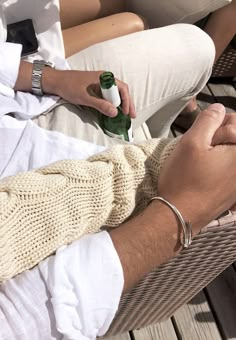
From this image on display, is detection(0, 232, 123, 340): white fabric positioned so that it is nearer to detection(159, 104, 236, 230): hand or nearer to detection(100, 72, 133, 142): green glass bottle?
detection(159, 104, 236, 230): hand

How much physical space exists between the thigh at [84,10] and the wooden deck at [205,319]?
89cm

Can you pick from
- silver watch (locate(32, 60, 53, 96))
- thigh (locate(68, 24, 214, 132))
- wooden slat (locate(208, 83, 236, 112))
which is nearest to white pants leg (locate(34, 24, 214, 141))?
thigh (locate(68, 24, 214, 132))

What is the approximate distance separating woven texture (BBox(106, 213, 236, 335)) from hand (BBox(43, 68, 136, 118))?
0.33 metres

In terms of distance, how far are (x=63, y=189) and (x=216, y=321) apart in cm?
82

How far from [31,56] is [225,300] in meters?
0.88

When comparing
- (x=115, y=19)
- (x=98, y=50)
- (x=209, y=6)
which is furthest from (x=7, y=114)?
(x=209, y=6)

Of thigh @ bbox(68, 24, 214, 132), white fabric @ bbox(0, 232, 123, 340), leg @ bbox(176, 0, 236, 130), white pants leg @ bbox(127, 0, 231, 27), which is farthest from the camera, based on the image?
leg @ bbox(176, 0, 236, 130)

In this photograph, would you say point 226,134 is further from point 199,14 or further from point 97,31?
point 199,14

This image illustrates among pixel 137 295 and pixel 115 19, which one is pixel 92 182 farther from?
pixel 115 19

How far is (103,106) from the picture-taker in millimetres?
889

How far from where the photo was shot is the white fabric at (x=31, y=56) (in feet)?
2.91

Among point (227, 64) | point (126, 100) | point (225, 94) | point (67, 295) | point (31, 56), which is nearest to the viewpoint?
point (67, 295)

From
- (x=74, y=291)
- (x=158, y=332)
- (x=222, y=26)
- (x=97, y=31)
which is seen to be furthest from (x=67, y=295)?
(x=222, y=26)

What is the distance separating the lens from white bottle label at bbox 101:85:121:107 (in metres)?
0.87
